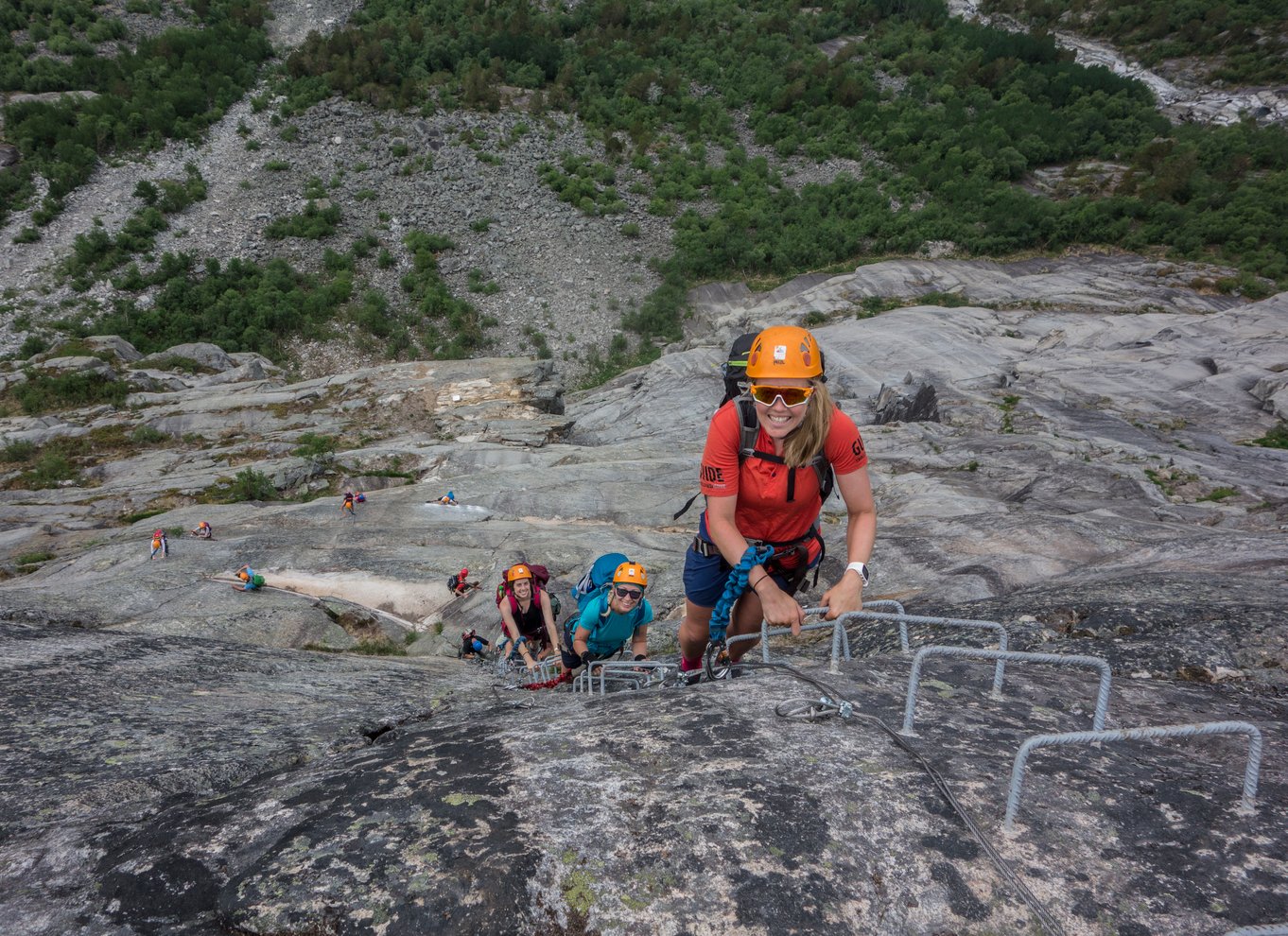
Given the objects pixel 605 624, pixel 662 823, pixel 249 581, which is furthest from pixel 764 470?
pixel 249 581

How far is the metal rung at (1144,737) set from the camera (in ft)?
7.97

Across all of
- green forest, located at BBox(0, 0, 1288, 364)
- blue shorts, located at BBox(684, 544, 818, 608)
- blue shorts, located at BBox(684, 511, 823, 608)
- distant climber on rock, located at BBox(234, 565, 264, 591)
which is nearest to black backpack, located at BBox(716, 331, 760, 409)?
blue shorts, located at BBox(684, 511, 823, 608)

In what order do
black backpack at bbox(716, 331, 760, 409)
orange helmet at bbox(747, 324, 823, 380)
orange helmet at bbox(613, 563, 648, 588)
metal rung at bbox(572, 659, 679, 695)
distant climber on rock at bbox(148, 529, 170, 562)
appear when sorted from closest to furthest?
orange helmet at bbox(747, 324, 823, 380) → black backpack at bbox(716, 331, 760, 409) → metal rung at bbox(572, 659, 679, 695) → orange helmet at bbox(613, 563, 648, 588) → distant climber on rock at bbox(148, 529, 170, 562)

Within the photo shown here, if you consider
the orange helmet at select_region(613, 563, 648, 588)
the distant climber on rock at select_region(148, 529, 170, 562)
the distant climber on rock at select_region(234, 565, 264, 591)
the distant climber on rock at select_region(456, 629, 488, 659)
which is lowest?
the distant climber on rock at select_region(456, 629, 488, 659)

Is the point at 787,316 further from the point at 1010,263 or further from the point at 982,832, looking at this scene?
the point at 982,832

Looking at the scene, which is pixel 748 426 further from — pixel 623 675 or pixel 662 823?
pixel 623 675

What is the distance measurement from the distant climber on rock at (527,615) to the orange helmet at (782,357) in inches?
221

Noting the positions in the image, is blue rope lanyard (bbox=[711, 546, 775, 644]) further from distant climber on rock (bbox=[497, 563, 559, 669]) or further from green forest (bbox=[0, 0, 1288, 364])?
green forest (bbox=[0, 0, 1288, 364])

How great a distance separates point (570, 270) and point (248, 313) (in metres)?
20.0

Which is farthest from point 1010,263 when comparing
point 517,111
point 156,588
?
point 156,588

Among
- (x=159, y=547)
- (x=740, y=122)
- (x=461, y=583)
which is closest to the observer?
(x=461, y=583)

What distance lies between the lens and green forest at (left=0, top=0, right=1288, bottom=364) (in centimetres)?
4016

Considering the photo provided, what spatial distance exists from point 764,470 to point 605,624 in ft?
12.3

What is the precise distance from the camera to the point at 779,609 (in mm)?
Answer: 4188
